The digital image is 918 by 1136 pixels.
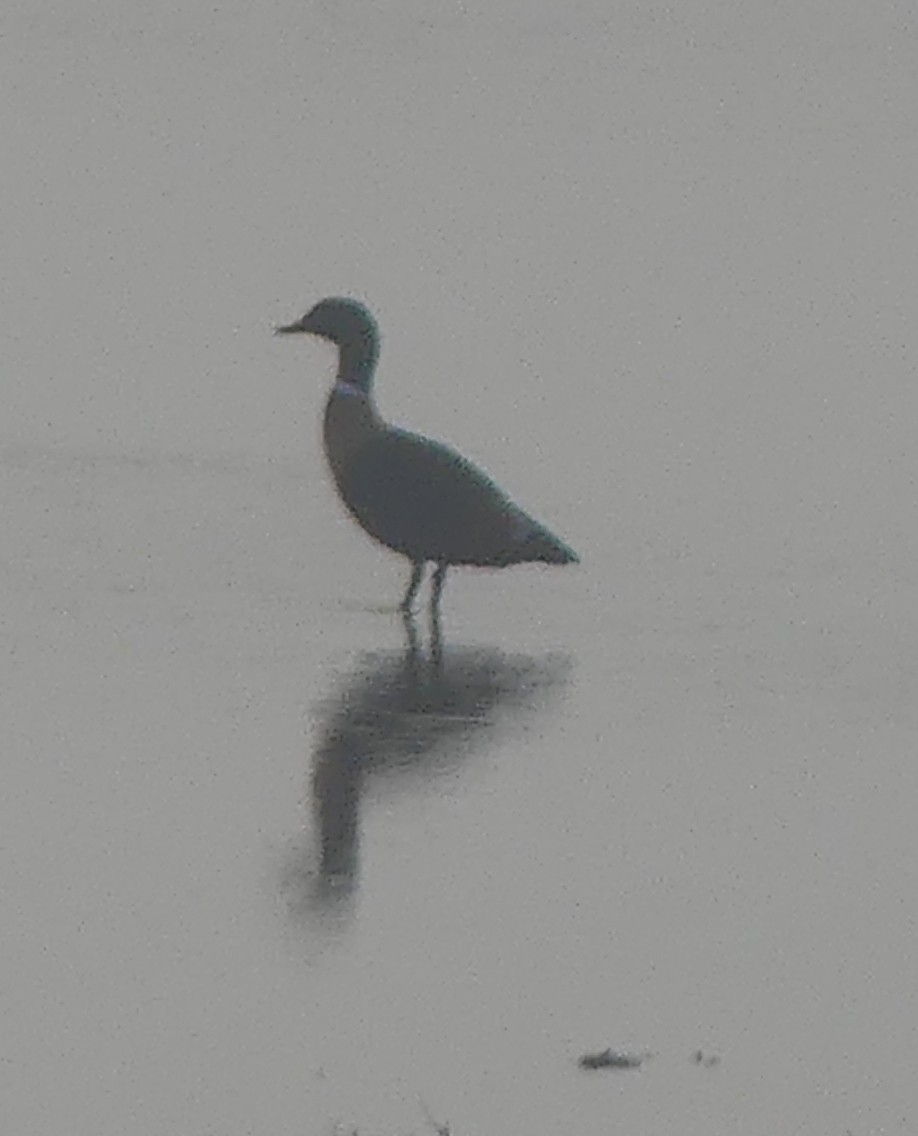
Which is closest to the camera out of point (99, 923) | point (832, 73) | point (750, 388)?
point (99, 923)

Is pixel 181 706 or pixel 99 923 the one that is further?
pixel 181 706

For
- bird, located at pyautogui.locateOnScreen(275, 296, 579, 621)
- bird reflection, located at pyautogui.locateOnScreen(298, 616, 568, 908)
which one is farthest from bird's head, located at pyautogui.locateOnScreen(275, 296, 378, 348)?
bird reflection, located at pyautogui.locateOnScreen(298, 616, 568, 908)

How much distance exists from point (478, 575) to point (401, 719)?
2507 mm

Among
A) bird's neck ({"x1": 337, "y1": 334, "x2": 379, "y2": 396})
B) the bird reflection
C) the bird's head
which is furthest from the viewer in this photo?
the bird's head

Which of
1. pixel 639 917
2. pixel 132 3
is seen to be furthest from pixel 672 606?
pixel 132 3

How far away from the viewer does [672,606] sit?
1066 centimetres

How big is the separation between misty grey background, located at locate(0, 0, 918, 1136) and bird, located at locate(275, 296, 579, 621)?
19 cm

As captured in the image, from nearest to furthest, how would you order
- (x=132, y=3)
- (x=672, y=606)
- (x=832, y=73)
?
(x=672, y=606) → (x=832, y=73) → (x=132, y=3)

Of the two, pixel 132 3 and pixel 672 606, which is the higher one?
pixel 132 3

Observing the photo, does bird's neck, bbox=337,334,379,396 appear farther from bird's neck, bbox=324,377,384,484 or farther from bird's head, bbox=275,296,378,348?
bird's neck, bbox=324,377,384,484

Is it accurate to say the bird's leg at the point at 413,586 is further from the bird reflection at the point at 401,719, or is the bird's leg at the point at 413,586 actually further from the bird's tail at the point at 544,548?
the bird's tail at the point at 544,548

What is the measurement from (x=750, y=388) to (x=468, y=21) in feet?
23.5

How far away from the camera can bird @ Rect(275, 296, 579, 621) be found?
10586 millimetres

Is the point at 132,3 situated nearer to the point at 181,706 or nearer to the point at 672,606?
the point at 672,606
